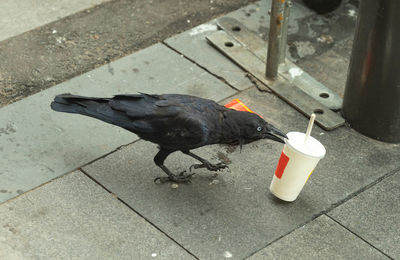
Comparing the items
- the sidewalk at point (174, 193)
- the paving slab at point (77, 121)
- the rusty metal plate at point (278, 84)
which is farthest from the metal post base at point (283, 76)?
the paving slab at point (77, 121)

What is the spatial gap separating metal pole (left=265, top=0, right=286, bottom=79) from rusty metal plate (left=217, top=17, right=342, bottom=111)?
0.62ft

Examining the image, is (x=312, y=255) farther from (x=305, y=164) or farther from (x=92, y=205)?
(x=92, y=205)

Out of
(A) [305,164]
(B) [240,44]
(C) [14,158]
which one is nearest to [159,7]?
(B) [240,44]

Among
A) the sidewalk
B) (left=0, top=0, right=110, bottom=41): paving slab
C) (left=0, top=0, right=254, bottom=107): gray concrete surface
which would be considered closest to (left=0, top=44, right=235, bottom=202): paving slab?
the sidewalk

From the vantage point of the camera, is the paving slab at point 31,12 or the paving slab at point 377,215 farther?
the paving slab at point 31,12

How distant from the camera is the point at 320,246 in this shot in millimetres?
4336

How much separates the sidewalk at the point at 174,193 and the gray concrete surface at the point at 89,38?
0.28 metres

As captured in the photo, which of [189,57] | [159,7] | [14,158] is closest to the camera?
[14,158]

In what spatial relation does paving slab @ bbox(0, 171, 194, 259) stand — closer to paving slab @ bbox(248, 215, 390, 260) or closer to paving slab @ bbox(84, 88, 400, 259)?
paving slab @ bbox(84, 88, 400, 259)

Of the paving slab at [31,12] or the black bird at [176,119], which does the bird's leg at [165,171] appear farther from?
the paving slab at [31,12]

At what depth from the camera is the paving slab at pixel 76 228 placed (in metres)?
4.21

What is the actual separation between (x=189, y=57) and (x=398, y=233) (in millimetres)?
2710

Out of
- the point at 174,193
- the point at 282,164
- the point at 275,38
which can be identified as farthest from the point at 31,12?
the point at 282,164

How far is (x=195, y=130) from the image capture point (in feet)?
14.4
